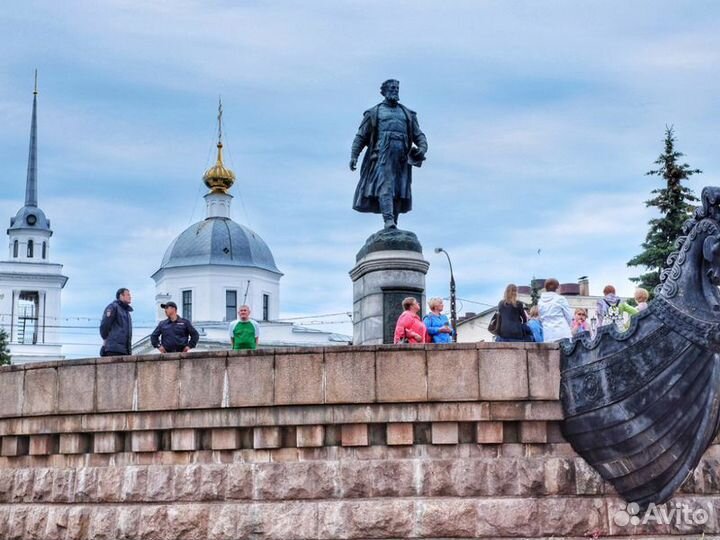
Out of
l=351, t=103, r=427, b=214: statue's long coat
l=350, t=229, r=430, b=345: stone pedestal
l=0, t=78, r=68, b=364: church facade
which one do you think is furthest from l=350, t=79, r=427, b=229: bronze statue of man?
l=0, t=78, r=68, b=364: church facade

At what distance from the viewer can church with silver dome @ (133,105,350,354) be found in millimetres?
71438

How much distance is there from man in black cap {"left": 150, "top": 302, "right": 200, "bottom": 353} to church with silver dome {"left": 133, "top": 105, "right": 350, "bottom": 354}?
184 feet

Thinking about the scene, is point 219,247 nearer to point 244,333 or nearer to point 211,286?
point 211,286

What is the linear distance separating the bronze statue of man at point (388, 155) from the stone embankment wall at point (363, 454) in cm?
607

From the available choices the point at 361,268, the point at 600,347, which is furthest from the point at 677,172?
the point at 600,347

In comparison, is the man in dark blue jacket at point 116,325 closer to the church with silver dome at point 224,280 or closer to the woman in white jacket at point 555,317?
the woman in white jacket at point 555,317

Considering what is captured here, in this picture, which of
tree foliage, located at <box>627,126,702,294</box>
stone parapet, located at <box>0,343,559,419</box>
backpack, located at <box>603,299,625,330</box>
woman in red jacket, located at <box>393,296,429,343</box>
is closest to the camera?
stone parapet, located at <box>0,343,559,419</box>

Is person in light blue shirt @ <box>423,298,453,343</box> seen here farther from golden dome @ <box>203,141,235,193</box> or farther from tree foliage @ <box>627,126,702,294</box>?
golden dome @ <box>203,141,235,193</box>

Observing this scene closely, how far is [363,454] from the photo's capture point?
10.8 metres

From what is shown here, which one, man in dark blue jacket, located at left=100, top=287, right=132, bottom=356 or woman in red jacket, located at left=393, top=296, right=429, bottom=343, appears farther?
man in dark blue jacket, located at left=100, top=287, right=132, bottom=356

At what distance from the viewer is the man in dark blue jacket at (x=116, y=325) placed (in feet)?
42.5

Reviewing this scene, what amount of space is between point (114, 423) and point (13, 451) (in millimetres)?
1726

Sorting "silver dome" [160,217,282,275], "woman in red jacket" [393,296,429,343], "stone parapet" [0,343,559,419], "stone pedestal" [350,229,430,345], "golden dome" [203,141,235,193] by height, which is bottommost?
"stone parapet" [0,343,559,419]

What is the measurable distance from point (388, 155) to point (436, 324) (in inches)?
158
